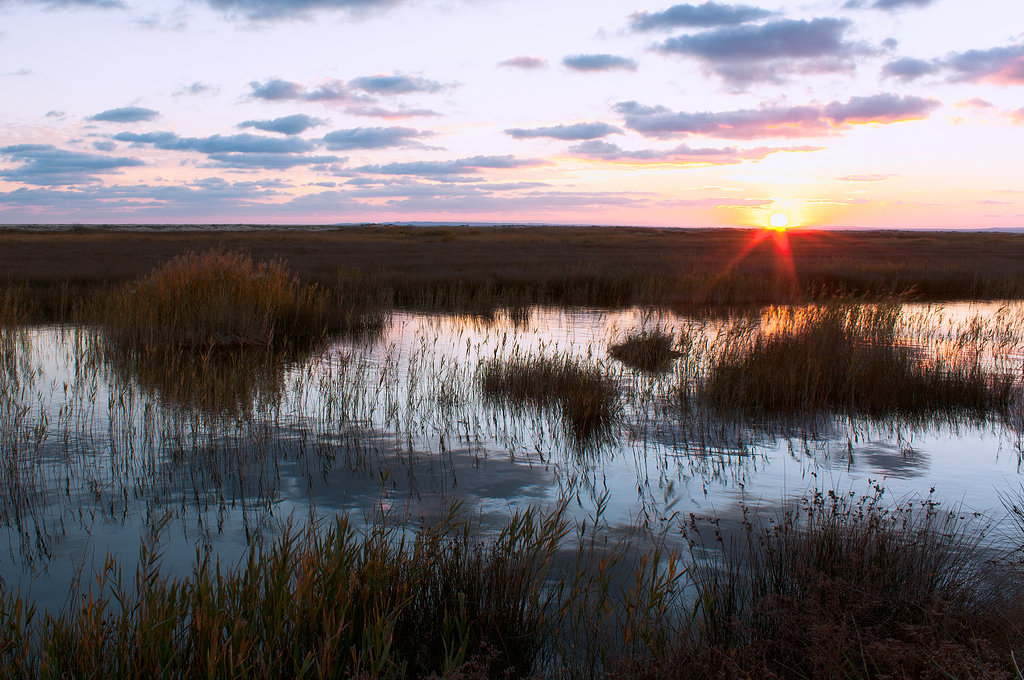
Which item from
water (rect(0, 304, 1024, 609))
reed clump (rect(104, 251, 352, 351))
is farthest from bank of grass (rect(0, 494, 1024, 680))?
reed clump (rect(104, 251, 352, 351))

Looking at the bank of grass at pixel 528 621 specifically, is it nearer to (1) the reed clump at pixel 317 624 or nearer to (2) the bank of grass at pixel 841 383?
(1) the reed clump at pixel 317 624

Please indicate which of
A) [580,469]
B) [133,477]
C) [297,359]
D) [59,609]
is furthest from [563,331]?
[59,609]

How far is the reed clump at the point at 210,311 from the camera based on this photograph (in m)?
11.8

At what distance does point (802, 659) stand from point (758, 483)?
3.20 metres

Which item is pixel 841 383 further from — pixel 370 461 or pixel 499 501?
pixel 370 461

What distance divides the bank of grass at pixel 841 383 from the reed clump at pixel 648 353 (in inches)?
52.7

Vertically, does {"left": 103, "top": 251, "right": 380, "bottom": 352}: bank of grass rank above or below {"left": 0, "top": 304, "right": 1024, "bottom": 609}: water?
above

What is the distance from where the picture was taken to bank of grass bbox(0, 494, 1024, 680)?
2.82 metres

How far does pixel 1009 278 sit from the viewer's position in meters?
23.8

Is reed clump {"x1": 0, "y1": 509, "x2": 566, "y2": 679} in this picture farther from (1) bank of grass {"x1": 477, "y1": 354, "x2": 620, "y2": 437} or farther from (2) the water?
(1) bank of grass {"x1": 477, "y1": 354, "x2": 620, "y2": 437}

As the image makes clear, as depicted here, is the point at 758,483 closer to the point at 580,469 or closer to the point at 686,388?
the point at 580,469

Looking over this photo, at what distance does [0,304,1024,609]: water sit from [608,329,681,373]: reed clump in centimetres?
85

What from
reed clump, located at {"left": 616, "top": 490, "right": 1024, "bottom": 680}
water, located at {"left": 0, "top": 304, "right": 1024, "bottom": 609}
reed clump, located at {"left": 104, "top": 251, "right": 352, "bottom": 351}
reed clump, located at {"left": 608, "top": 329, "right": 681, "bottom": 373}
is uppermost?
reed clump, located at {"left": 104, "top": 251, "right": 352, "bottom": 351}

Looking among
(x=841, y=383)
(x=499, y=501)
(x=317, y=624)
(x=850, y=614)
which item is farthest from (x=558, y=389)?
(x=317, y=624)
